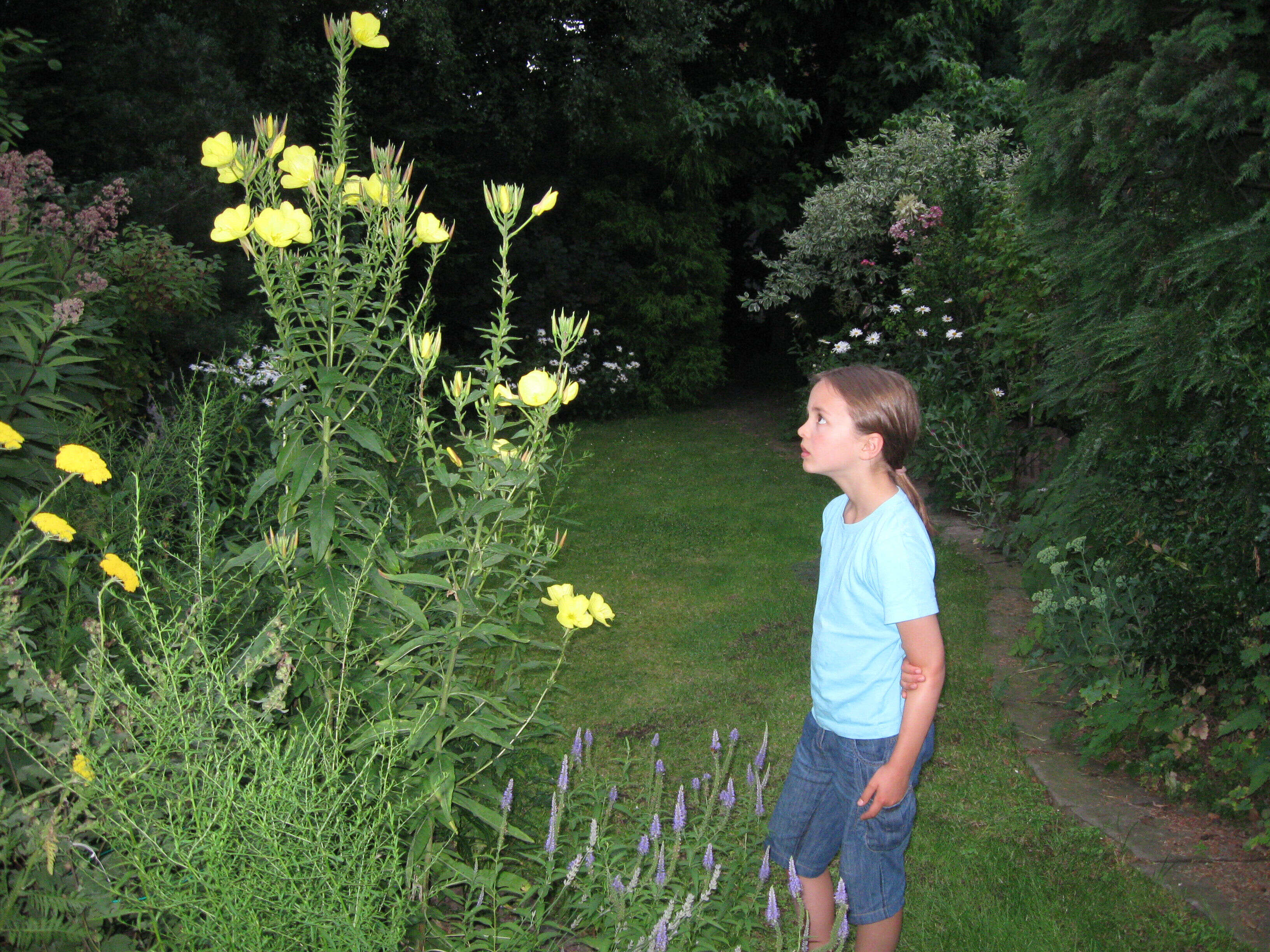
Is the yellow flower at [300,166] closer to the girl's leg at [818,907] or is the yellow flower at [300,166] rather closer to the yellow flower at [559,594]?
the yellow flower at [559,594]

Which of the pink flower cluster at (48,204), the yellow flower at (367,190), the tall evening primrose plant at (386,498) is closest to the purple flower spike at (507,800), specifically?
the tall evening primrose plant at (386,498)

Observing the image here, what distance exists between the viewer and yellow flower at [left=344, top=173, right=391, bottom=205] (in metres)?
2.01

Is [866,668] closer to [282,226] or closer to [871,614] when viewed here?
[871,614]

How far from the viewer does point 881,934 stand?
2.17 metres

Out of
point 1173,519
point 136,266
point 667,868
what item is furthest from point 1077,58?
point 136,266

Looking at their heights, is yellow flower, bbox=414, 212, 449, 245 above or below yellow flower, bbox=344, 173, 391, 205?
below

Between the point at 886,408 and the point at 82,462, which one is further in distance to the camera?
the point at 886,408

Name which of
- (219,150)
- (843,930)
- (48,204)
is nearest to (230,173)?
(219,150)

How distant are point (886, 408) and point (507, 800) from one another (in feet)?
3.90

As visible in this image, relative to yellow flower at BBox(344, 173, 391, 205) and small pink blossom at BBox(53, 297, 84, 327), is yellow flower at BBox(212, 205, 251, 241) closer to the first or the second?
yellow flower at BBox(344, 173, 391, 205)

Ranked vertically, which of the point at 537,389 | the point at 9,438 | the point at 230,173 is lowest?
the point at 9,438

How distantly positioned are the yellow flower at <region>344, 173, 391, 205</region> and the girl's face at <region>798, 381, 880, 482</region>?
1.02 metres

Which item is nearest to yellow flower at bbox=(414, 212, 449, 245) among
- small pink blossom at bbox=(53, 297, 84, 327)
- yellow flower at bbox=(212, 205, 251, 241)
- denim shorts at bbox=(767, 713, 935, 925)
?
yellow flower at bbox=(212, 205, 251, 241)

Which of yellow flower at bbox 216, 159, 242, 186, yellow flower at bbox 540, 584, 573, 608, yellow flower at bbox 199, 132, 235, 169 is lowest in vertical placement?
yellow flower at bbox 540, 584, 573, 608
